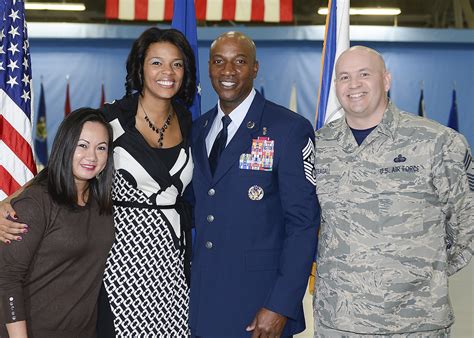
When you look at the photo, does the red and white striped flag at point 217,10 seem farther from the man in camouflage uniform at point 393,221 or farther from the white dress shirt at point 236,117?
the man in camouflage uniform at point 393,221

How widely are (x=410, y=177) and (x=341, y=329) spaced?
591 mm

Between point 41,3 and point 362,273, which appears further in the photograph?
point 41,3

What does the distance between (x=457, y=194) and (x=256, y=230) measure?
73 centimetres

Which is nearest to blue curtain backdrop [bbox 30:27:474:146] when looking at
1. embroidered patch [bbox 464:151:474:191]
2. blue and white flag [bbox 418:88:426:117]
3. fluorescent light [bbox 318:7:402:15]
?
blue and white flag [bbox 418:88:426:117]

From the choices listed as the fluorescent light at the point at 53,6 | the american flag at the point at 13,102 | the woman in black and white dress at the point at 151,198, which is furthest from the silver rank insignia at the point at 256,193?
the fluorescent light at the point at 53,6

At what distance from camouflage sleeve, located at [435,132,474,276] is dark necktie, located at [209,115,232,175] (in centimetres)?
82

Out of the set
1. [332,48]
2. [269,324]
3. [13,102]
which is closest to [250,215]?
[269,324]

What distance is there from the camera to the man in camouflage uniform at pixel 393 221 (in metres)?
2.31

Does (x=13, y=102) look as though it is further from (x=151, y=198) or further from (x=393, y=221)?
(x=393, y=221)

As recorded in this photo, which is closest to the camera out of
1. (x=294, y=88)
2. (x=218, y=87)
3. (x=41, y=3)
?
(x=218, y=87)

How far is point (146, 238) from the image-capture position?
267 centimetres

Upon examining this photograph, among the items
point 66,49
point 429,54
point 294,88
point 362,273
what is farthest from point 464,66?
point 362,273

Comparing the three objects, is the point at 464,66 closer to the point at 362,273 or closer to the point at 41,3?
the point at 41,3

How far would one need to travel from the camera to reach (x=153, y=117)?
287 centimetres
